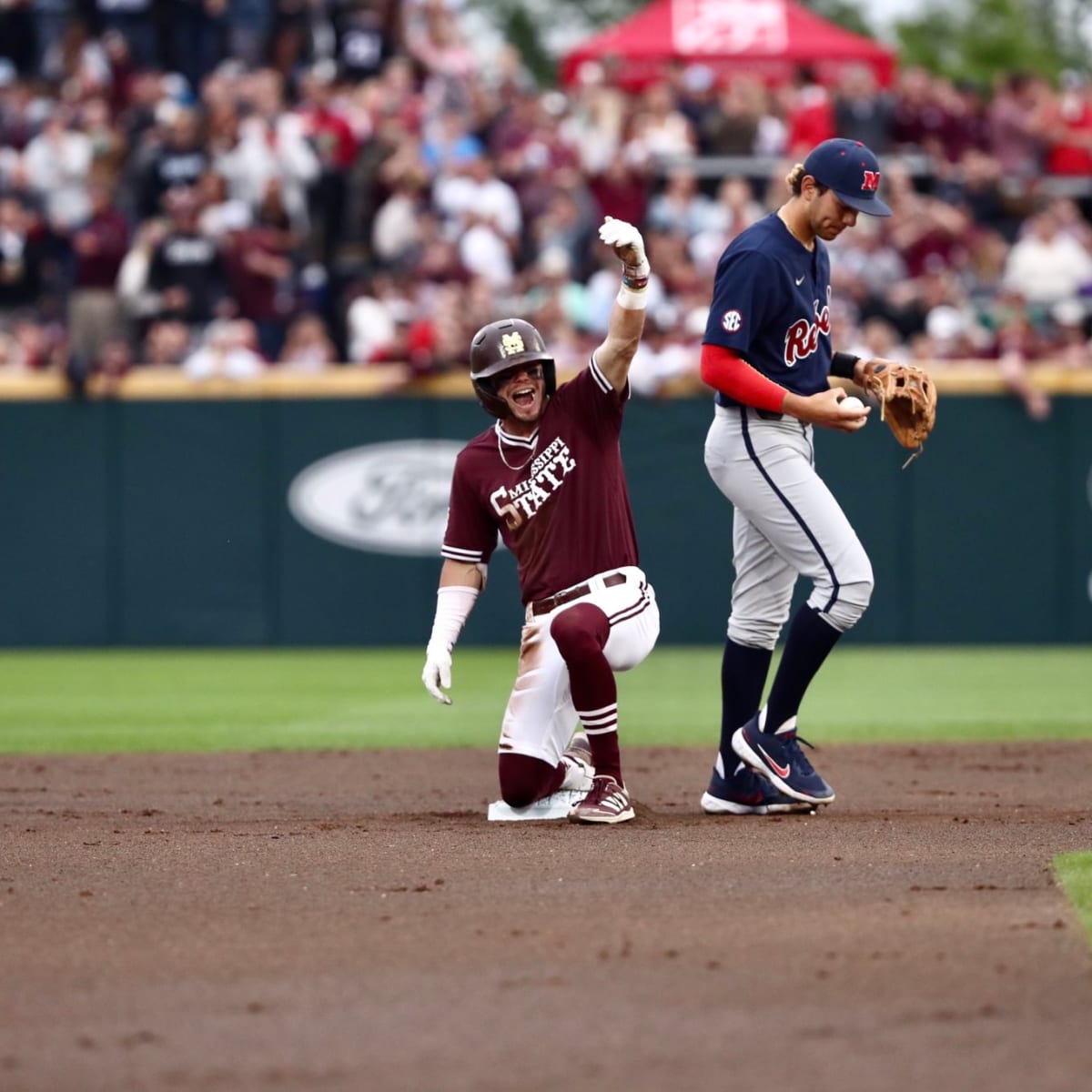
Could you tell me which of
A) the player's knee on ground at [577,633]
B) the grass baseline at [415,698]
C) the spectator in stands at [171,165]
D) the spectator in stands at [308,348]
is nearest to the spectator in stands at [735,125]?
the spectator in stands at [308,348]

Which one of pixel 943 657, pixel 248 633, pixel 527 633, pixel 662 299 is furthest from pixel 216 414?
pixel 527 633

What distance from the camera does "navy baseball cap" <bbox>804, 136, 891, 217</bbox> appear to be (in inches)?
254

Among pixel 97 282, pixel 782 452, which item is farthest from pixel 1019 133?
pixel 782 452

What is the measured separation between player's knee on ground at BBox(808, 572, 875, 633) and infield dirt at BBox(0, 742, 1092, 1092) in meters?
0.67

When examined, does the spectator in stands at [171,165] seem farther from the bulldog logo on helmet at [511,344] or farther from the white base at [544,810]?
the white base at [544,810]

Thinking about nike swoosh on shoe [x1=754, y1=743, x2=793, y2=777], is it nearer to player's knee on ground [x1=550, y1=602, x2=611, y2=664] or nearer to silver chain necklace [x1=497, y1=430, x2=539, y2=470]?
player's knee on ground [x1=550, y1=602, x2=611, y2=664]

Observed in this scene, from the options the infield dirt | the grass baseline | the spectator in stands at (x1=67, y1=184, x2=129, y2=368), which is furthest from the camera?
the spectator in stands at (x1=67, y1=184, x2=129, y2=368)

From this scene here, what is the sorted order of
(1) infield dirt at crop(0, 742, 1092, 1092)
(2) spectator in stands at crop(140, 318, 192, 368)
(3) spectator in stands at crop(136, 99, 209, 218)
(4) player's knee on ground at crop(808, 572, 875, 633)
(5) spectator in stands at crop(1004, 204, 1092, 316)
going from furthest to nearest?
(3) spectator in stands at crop(136, 99, 209, 218) < (5) spectator in stands at crop(1004, 204, 1092, 316) < (2) spectator in stands at crop(140, 318, 192, 368) < (4) player's knee on ground at crop(808, 572, 875, 633) < (1) infield dirt at crop(0, 742, 1092, 1092)

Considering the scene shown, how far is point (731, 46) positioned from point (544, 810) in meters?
15.6

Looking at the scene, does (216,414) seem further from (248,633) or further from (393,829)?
(393,829)

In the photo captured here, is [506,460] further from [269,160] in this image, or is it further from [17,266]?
[17,266]

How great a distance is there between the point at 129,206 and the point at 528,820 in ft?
40.0

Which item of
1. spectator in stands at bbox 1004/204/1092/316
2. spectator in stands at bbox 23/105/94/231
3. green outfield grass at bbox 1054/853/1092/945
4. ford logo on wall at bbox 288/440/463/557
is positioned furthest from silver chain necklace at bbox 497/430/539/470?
spectator in stands at bbox 23/105/94/231

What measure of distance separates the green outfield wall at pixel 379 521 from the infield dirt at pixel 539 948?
27.5 feet
